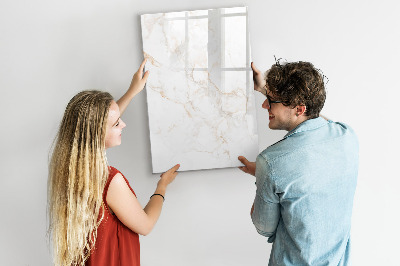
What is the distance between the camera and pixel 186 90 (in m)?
1.83

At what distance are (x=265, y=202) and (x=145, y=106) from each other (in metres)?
0.76

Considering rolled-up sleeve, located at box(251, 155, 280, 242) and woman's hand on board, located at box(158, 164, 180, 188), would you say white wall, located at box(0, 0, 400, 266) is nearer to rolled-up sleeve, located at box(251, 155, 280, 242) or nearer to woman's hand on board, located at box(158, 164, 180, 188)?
woman's hand on board, located at box(158, 164, 180, 188)

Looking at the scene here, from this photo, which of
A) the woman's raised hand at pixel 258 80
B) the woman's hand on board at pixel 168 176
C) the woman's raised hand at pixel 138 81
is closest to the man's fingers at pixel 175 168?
the woman's hand on board at pixel 168 176

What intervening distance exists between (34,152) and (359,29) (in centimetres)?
160

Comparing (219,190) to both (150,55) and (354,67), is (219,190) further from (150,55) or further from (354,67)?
(354,67)

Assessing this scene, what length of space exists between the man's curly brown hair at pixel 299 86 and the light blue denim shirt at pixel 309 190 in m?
0.07

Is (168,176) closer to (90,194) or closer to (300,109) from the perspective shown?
(90,194)

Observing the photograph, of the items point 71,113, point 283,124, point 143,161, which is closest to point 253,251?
point 143,161

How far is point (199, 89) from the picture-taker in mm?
1831

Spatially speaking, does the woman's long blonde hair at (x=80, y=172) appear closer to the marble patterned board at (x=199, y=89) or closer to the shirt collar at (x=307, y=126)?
the marble patterned board at (x=199, y=89)

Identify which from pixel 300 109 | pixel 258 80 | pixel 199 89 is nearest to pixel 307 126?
pixel 300 109

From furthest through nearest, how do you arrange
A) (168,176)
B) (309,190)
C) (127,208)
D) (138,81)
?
(168,176)
(138,81)
(127,208)
(309,190)

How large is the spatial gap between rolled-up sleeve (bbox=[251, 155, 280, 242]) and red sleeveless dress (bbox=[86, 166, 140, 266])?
0.48 m

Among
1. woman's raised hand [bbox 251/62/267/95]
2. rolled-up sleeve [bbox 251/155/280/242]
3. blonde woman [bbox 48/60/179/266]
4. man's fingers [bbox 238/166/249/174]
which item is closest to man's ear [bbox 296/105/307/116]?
rolled-up sleeve [bbox 251/155/280/242]
